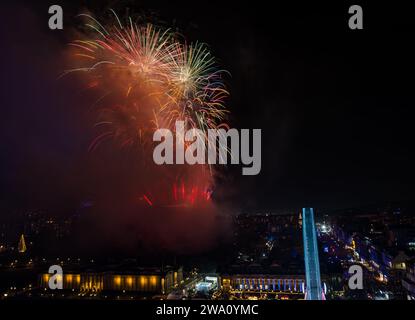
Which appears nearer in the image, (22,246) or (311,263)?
(311,263)

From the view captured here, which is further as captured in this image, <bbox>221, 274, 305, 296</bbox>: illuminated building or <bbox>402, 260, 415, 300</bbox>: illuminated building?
<bbox>221, 274, 305, 296</bbox>: illuminated building

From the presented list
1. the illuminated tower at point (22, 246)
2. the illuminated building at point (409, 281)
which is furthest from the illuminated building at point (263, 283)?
A: the illuminated tower at point (22, 246)

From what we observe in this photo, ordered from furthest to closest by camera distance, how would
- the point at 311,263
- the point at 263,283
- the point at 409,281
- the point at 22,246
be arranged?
the point at 22,246 → the point at 311,263 → the point at 263,283 → the point at 409,281

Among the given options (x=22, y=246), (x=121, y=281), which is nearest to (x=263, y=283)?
(x=121, y=281)

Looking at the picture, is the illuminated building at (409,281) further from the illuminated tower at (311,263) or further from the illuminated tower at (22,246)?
the illuminated tower at (22,246)

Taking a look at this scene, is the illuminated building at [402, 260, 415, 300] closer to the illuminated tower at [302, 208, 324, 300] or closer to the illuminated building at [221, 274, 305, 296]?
the illuminated tower at [302, 208, 324, 300]

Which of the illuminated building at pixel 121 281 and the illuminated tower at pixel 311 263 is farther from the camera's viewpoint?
the illuminated building at pixel 121 281

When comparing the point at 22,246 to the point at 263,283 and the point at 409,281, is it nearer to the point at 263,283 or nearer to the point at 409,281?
the point at 263,283

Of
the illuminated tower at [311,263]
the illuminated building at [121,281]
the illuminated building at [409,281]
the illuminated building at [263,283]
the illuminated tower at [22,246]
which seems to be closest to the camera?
the illuminated building at [409,281]

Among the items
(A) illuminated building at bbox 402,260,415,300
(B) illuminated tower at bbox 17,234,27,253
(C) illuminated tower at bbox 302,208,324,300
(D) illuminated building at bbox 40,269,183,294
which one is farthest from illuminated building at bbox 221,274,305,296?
(B) illuminated tower at bbox 17,234,27,253
